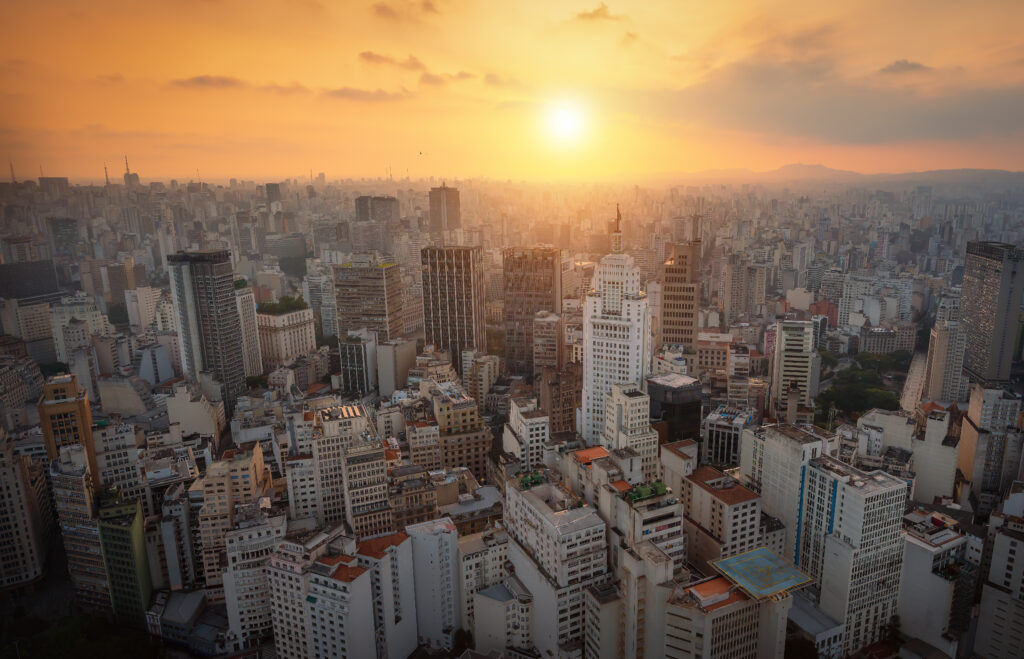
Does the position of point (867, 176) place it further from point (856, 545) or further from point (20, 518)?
point (20, 518)

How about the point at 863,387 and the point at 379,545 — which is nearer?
the point at 379,545

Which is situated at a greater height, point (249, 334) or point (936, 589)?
point (249, 334)

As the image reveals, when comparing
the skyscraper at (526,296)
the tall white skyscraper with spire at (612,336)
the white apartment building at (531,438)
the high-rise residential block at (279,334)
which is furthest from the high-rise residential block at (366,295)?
the tall white skyscraper with spire at (612,336)

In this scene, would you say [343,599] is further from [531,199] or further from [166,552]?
[531,199]

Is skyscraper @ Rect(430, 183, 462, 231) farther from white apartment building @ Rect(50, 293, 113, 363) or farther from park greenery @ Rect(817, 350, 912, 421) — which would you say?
park greenery @ Rect(817, 350, 912, 421)

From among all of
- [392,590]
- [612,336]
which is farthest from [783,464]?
[392,590]

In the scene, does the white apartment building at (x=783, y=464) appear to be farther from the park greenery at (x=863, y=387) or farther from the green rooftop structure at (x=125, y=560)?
the green rooftop structure at (x=125, y=560)

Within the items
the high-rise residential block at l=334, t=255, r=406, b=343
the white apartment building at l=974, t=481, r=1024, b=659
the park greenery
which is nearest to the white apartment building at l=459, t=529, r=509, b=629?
the white apartment building at l=974, t=481, r=1024, b=659
